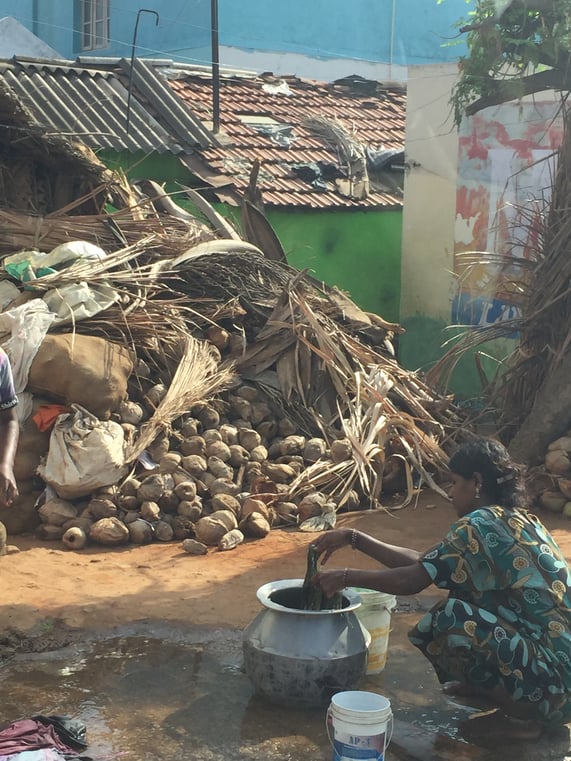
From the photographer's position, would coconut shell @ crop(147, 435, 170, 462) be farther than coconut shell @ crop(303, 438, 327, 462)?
No

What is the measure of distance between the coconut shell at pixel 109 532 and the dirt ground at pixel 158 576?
0.21 ft

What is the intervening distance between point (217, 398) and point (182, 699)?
3734 mm

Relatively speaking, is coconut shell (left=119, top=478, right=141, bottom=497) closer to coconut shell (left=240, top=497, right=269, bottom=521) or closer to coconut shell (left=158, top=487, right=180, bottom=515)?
coconut shell (left=158, top=487, right=180, bottom=515)

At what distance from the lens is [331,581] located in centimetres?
388

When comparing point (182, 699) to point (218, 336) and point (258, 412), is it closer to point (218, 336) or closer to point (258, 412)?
point (258, 412)

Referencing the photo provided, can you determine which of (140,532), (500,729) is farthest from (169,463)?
(500,729)

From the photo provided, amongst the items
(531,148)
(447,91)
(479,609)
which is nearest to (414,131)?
(447,91)

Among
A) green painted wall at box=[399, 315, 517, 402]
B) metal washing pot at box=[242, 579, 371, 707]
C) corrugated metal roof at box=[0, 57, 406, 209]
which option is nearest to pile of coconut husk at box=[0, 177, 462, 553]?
green painted wall at box=[399, 315, 517, 402]

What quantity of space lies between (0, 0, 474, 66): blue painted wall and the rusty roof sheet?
7.96ft

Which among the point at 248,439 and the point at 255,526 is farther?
the point at 248,439

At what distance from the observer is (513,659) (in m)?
3.72

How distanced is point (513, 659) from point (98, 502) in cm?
362

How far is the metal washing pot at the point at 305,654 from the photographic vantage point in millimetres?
3934

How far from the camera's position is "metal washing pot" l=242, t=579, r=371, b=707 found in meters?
3.93
